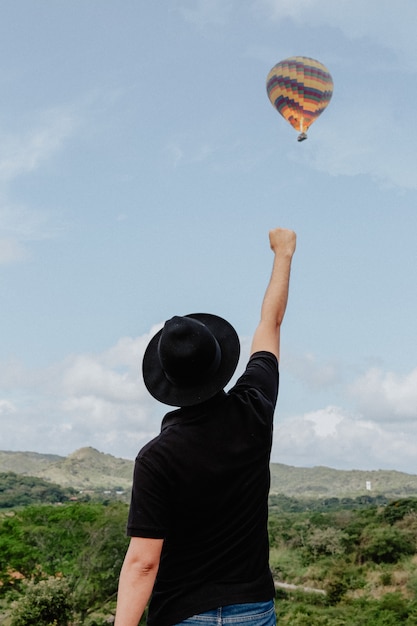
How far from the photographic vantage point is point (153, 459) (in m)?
1.92

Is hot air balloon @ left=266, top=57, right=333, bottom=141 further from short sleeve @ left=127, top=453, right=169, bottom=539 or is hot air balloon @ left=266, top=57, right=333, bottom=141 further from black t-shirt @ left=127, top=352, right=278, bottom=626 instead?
short sleeve @ left=127, top=453, right=169, bottom=539

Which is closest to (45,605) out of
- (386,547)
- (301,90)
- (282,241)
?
(301,90)

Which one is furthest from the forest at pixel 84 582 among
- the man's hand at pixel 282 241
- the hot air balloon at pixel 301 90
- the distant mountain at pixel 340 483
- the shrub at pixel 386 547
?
the distant mountain at pixel 340 483

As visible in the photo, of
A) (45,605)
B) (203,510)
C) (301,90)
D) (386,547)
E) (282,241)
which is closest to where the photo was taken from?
(203,510)

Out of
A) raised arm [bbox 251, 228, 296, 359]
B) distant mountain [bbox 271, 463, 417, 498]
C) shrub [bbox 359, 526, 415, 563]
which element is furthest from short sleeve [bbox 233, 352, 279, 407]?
distant mountain [bbox 271, 463, 417, 498]

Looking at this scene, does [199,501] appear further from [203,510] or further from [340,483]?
[340,483]

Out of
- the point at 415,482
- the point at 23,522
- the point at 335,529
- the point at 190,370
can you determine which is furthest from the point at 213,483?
the point at 415,482

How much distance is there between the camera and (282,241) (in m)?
2.59

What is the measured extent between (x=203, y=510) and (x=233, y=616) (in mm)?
286

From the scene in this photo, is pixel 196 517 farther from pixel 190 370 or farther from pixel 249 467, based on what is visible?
pixel 190 370

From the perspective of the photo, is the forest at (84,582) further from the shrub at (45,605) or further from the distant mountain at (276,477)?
the distant mountain at (276,477)

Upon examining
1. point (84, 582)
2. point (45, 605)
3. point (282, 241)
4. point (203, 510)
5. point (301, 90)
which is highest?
point (301, 90)

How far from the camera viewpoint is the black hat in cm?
202

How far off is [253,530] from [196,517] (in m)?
0.18
